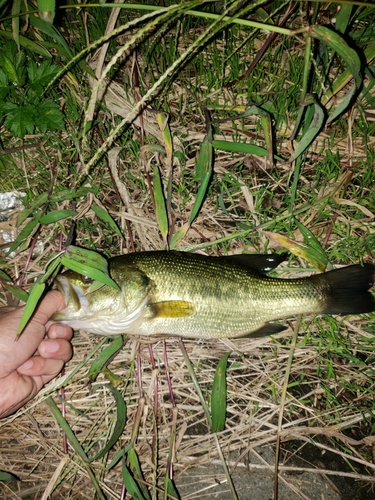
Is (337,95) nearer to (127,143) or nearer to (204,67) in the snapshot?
(204,67)

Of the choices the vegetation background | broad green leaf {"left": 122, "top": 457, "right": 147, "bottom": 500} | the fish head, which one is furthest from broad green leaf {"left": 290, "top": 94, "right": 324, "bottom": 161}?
broad green leaf {"left": 122, "top": 457, "right": 147, "bottom": 500}

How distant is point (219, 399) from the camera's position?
318cm

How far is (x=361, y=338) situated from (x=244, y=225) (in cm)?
149

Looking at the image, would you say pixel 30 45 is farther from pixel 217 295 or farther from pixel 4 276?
pixel 217 295

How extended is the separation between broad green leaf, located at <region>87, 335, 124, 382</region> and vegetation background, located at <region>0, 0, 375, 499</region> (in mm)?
18

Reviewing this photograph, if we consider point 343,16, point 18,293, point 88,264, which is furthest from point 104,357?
point 343,16

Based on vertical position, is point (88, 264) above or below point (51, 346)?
above

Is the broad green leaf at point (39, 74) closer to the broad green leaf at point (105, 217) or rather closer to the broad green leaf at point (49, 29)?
the broad green leaf at point (49, 29)

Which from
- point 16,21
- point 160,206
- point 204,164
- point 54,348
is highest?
point 16,21

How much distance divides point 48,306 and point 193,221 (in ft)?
4.97

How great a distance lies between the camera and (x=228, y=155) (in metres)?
3.66

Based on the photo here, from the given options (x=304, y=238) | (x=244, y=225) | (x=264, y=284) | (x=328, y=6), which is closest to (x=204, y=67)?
(x=328, y=6)

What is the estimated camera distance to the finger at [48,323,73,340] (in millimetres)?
3086

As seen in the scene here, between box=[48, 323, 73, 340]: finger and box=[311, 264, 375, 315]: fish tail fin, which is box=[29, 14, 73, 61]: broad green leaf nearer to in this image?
box=[48, 323, 73, 340]: finger
